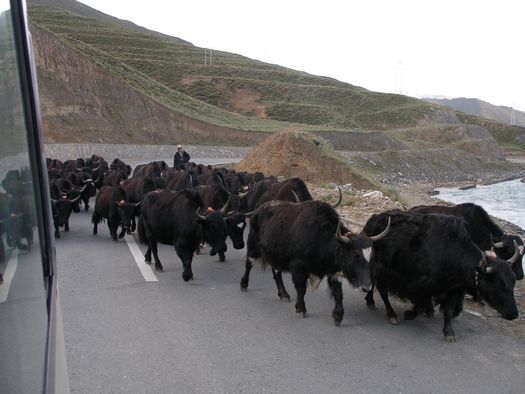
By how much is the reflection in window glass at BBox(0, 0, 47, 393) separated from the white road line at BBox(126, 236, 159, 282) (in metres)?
7.25

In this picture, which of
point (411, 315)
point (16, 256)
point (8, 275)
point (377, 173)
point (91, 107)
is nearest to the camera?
point (8, 275)

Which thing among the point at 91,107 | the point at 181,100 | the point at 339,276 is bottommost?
the point at 181,100

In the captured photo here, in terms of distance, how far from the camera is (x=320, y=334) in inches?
261

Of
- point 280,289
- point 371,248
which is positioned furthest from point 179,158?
point 371,248

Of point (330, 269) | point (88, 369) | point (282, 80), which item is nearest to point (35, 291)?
point (88, 369)

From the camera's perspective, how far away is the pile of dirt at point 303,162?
2855 centimetres

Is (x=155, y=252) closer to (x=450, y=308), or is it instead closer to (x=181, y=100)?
(x=450, y=308)

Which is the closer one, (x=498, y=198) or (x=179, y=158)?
(x=179, y=158)

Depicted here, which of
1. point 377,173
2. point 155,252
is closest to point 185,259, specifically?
point 155,252

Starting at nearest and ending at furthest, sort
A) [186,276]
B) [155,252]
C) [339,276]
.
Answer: [339,276] → [186,276] → [155,252]

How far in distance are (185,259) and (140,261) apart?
1624 millimetres

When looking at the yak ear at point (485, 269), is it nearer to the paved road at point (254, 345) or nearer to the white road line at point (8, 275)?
the paved road at point (254, 345)

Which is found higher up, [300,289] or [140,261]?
[300,289]

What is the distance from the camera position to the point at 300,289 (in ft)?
24.4
